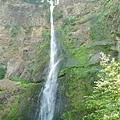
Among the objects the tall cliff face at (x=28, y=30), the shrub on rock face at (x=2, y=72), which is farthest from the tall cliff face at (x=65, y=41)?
the shrub on rock face at (x=2, y=72)

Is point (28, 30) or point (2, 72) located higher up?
point (28, 30)

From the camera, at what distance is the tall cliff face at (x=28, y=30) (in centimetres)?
2402

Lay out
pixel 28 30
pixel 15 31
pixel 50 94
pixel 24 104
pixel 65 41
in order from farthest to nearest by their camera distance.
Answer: pixel 15 31, pixel 28 30, pixel 65 41, pixel 24 104, pixel 50 94

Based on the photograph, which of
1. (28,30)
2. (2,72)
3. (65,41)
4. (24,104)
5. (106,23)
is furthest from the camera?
(28,30)

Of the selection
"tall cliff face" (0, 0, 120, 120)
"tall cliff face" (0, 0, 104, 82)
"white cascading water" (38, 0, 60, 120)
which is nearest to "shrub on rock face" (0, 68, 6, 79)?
"tall cliff face" (0, 0, 120, 120)

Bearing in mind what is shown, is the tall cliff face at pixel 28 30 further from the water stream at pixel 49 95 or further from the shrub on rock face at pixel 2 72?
the water stream at pixel 49 95

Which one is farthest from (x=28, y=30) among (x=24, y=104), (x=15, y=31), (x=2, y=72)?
(x=24, y=104)

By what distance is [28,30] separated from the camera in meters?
29.1

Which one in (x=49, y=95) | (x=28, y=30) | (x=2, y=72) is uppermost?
(x=28, y=30)

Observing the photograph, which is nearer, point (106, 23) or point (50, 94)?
point (50, 94)

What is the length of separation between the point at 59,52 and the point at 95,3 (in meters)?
7.22

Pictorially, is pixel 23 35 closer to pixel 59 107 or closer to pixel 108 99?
pixel 59 107

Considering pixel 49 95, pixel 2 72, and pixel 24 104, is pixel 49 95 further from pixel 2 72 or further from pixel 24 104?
pixel 2 72

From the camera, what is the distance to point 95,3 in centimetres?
2680
